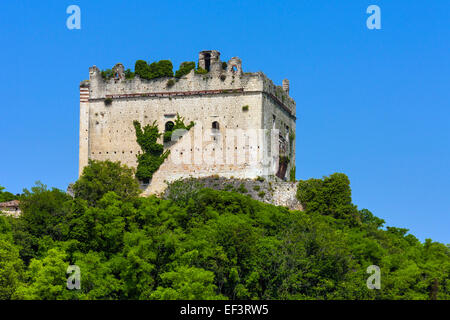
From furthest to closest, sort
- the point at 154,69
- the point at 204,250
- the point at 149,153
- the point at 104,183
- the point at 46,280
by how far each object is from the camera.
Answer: the point at 154,69 → the point at 149,153 → the point at 104,183 → the point at 204,250 → the point at 46,280

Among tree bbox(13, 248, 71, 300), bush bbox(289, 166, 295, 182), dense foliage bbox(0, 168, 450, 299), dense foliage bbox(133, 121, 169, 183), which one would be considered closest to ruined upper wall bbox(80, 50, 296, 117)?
dense foliage bbox(133, 121, 169, 183)

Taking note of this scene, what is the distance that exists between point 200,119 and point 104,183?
8.37 m

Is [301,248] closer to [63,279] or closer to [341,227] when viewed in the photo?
[341,227]

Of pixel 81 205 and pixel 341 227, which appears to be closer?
pixel 81 205

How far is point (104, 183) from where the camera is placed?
84.4m

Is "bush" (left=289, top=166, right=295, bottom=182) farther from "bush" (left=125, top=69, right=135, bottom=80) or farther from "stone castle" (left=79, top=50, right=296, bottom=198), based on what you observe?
"bush" (left=125, top=69, right=135, bottom=80)

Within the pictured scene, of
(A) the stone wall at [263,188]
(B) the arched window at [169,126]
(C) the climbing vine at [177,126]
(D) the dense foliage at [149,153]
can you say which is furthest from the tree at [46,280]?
(B) the arched window at [169,126]

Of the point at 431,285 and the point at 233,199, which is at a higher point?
the point at 233,199

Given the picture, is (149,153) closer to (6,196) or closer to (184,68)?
(184,68)

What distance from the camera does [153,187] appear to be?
8781cm

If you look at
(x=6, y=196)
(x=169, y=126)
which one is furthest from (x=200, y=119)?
(x=6, y=196)

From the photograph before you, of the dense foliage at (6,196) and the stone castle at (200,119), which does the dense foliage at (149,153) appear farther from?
the dense foliage at (6,196)
